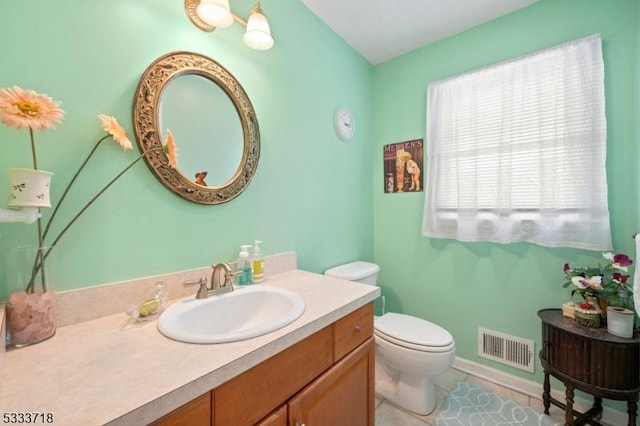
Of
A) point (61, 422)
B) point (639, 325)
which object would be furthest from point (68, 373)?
point (639, 325)

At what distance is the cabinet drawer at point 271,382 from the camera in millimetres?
579

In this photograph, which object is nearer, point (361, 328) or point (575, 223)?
point (361, 328)

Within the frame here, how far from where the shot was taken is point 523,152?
153cm

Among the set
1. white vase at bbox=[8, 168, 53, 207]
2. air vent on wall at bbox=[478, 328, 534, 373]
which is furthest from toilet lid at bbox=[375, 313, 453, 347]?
white vase at bbox=[8, 168, 53, 207]

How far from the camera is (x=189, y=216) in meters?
1.04

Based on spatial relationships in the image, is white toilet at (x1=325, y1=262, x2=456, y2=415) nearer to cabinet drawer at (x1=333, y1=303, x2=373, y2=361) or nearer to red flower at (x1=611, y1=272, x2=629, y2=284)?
cabinet drawer at (x1=333, y1=303, x2=373, y2=361)

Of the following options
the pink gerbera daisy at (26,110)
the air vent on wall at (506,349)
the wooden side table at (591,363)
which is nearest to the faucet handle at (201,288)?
the pink gerbera daisy at (26,110)

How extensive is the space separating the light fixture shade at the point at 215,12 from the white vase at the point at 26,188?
0.81 meters

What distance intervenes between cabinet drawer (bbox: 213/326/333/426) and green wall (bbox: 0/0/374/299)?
0.58m

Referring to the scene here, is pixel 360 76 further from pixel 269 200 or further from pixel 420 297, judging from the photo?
pixel 420 297

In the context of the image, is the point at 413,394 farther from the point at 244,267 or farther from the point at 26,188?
the point at 26,188

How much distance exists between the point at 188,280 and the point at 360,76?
1.99 meters

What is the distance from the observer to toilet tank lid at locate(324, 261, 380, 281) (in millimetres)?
1624

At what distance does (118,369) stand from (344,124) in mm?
1799
